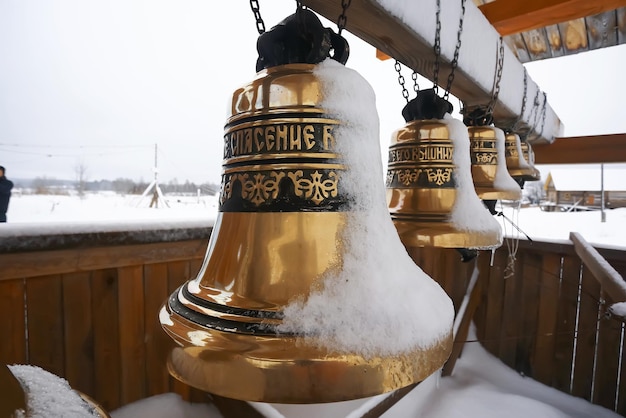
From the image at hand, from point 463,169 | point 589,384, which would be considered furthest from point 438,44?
point 589,384

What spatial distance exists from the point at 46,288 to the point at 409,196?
149cm

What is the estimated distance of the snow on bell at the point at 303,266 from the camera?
0.43 meters

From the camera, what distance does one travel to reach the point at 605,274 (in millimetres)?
1868

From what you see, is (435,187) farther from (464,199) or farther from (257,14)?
(257,14)

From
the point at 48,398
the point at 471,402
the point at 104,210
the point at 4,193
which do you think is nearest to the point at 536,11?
the point at 48,398

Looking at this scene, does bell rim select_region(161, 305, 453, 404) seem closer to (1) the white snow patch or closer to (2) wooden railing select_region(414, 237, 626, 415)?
(1) the white snow patch

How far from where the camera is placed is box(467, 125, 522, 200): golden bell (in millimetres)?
1594

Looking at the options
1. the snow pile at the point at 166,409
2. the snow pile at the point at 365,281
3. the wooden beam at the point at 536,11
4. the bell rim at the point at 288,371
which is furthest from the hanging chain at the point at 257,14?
the snow pile at the point at 166,409

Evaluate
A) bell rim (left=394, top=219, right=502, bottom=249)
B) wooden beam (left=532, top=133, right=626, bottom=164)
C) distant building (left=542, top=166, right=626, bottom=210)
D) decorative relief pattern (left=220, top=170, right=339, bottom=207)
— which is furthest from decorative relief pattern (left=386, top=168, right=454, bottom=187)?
distant building (left=542, top=166, right=626, bottom=210)

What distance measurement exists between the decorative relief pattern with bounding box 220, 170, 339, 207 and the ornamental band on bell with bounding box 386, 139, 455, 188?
0.62 m

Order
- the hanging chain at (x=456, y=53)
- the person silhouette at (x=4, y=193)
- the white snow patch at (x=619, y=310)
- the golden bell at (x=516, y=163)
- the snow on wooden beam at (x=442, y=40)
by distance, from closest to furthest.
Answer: the snow on wooden beam at (x=442, y=40) < the hanging chain at (x=456, y=53) < the white snow patch at (x=619, y=310) < the golden bell at (x=516, y=163) < the person silhouette at (x=4, y=193)

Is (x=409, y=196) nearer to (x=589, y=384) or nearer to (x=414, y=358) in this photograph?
(x=414, y=358)

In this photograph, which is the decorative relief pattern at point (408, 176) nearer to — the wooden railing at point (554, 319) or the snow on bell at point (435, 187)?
the snow on bell at point (435, 187)

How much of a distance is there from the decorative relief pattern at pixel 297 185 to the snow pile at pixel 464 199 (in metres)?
0.61
